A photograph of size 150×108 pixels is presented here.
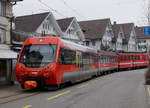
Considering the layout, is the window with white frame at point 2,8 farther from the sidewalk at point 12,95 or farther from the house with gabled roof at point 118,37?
the house with gabled roof at point 118,37

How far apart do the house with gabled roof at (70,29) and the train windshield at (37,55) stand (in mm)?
23647

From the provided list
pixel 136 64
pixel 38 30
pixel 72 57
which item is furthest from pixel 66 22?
pixel 72 57

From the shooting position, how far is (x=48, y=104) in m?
9.07

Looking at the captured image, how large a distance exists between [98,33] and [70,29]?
13686 mm

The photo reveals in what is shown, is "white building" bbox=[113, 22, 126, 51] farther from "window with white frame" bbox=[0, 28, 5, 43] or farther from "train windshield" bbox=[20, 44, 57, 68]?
"train windshield" bbox=[20, 44, 57, 68]

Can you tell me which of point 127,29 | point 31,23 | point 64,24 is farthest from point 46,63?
point 127,29

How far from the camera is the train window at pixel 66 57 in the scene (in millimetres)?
13309

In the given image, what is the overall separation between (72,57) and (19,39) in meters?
7.35

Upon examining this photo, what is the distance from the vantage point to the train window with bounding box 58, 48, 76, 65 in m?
13.3

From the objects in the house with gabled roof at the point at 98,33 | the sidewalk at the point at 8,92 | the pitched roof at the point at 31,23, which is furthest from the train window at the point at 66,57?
the house with gabled roof at the point at 98,33

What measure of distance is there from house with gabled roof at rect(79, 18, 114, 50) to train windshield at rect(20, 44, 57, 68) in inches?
1419

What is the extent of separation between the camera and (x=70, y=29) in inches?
1575

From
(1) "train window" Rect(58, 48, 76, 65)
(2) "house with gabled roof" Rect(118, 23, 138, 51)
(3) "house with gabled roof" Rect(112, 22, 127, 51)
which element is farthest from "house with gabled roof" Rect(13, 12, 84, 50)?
(2) "house with gabled roof" Rect(118, 23, 138, 51)

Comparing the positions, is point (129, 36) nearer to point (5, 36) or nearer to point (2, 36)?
point (5, 36)
